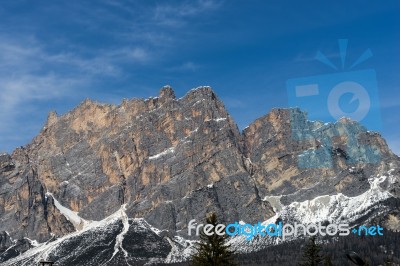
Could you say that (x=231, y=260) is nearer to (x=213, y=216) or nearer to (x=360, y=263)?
(x=213, y=216)

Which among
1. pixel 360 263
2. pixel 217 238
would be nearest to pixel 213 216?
pixel 217 238

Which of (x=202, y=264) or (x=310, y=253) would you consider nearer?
(x=202, y=264)

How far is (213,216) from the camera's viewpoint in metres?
46.6

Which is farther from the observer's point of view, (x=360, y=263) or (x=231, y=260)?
(x=231, y=260)

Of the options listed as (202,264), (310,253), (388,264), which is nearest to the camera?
(202,264)

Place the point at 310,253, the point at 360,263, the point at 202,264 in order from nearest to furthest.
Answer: the point at 360,263 < the point at 202,264 < the point at 310,253

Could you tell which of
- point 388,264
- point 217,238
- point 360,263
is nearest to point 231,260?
point 217,238

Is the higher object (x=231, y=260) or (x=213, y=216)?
(x=213, y=216)

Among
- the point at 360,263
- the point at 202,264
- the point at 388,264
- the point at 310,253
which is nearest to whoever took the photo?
the point at 360,263

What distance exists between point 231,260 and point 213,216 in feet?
10.3

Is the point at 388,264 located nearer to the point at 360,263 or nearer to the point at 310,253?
the point at 310,253

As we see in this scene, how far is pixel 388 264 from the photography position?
84.1 meters

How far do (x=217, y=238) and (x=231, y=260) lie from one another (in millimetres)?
2000

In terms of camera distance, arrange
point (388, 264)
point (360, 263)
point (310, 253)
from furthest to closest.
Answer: point (388, 264)
point (310, 253)
point (360, 263)
